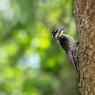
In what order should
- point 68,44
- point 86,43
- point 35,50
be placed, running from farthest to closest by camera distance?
1. point 35,50
2. point 68,44
3. point 86,43

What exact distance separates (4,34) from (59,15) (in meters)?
0.94

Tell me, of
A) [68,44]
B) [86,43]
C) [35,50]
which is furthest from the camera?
[35,50]

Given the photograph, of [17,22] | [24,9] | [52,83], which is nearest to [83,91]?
[24,9]

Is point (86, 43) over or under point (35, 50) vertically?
under

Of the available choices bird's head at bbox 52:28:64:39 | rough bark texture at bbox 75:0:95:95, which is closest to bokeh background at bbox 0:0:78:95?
bird's head at bbox 52:28:64:39

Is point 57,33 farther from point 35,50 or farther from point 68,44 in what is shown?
point 35,50

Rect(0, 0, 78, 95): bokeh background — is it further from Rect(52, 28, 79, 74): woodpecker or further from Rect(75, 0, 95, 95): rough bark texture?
Rect(75, 0, 95, 95): rough bark texture

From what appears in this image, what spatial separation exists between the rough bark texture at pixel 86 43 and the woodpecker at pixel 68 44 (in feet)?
0.26

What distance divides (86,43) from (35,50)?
5.19 meters

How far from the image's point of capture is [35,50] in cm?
735

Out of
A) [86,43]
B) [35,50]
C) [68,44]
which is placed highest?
[35,50]

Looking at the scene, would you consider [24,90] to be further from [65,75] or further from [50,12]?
[50,12]

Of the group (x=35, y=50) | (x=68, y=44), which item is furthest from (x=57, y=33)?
(x=35, y=50)

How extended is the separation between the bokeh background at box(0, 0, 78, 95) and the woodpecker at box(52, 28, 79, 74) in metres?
2.37
